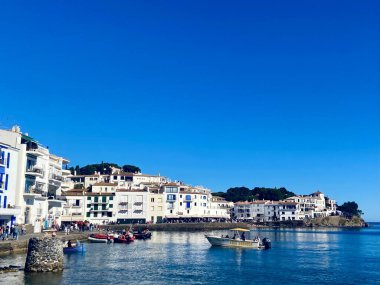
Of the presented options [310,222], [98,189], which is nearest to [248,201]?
[310,222]

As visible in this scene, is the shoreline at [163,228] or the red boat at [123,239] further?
the red boat at [123,239]

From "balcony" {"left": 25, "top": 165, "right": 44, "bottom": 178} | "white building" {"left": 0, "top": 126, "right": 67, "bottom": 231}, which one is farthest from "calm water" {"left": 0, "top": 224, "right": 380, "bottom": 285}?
"balcony" {"left": 25, "top": 165, "right": 44, "bottom": 178}

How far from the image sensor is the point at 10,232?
52.0m

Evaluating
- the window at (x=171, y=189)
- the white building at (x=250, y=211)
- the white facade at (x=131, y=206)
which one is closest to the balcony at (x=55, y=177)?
the white facade at (x=131, y=206)

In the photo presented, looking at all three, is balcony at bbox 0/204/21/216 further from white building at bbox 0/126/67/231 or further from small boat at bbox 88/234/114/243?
small boat at bbox 88/234/114/243

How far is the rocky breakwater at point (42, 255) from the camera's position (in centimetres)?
3159

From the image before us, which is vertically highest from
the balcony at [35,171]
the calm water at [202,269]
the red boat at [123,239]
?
the balcony at [35,171]

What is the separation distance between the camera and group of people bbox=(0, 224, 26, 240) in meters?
46.5

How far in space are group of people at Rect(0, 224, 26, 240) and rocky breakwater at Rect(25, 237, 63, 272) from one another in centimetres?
1562

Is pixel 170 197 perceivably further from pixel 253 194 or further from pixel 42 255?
pixel 42 255

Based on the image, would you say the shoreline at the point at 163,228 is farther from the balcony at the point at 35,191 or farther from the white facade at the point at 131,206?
the white facade at the point at 131,206

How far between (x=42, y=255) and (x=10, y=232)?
2270cm

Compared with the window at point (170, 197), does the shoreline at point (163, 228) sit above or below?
below

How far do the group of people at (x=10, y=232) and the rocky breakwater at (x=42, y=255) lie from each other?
15620 millimetres
